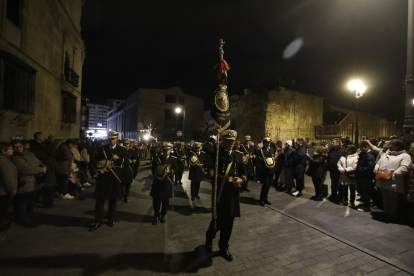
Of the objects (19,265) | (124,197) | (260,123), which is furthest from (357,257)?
(260,123)

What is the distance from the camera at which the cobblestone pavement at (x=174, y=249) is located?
3260 mm

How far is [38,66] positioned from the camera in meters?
9.44

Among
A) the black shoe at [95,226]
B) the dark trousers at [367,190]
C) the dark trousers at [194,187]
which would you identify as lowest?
the black shoe at [95,226]

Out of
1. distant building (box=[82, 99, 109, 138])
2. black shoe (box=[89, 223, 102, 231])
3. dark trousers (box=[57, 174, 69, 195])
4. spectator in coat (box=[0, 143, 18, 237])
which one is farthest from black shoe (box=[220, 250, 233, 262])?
distant building (box=[82, 99, 109, 138])

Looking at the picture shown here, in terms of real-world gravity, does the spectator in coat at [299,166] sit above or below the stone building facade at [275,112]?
below

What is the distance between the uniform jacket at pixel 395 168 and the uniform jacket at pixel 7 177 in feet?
28.5

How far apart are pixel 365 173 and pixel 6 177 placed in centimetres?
899

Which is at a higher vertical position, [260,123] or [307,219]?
[260,123]

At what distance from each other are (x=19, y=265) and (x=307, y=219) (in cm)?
592

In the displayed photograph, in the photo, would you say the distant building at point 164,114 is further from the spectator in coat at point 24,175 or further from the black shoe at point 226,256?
the black shoe at point 226,256

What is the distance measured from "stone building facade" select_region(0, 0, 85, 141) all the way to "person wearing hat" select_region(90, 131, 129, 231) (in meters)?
4.78

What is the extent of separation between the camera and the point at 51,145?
731cm

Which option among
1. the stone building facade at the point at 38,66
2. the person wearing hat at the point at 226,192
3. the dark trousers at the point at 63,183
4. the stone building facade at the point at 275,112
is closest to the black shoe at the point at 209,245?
Result: the person wearing hat at the point at 226,192

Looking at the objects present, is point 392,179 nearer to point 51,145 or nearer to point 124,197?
point 124,197
